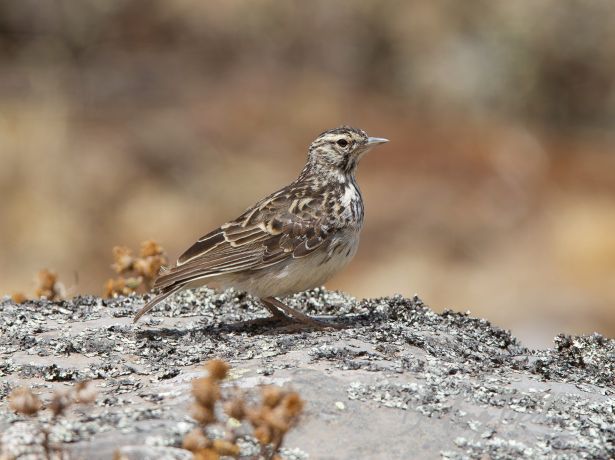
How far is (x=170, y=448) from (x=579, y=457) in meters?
1.76

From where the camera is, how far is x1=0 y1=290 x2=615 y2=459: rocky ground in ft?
16.2

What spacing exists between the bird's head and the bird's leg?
1269 millimetres

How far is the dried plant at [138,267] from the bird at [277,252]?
83 centimetres

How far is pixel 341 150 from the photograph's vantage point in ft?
26.9

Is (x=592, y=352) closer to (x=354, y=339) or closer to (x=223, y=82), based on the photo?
(x=354, y=339)

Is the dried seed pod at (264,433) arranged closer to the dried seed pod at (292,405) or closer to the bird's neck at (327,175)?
the dried seed pod at (292,405)

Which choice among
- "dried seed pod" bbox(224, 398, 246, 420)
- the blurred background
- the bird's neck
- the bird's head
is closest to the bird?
the bird's neck

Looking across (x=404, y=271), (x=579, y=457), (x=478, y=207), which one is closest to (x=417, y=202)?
(x=478, y=207)

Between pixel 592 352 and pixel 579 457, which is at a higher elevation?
pixel 592 352

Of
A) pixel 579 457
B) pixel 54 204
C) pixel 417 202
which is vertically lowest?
pixel 579 457

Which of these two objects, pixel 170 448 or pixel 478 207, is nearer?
pixel 170 448

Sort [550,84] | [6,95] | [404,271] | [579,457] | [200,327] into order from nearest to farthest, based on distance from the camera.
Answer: [579,457], [200,327], [404,271], [6,95], [550,84]

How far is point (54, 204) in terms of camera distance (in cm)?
1518

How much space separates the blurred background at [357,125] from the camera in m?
14.8
